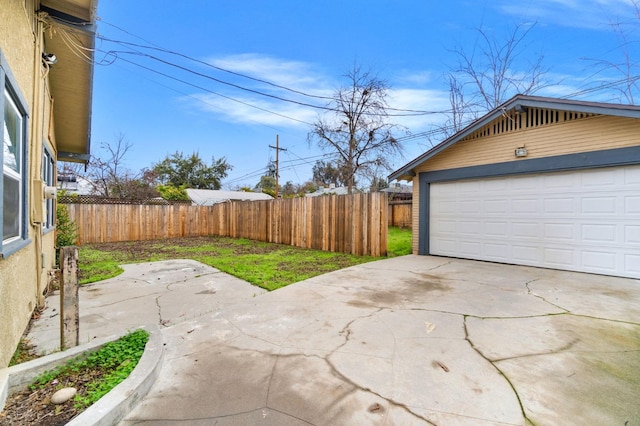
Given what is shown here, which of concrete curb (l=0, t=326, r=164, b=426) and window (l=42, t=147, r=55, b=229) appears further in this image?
window (l=42, t=147, r=55, b=229)

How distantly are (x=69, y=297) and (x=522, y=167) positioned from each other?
25.9 feet

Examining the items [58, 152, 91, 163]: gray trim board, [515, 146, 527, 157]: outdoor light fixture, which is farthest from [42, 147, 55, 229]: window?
[515, 146, 527, 157]: outdoor light fixture

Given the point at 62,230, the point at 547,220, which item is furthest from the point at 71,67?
the point at 547,220

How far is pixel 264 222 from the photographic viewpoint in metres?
11.8

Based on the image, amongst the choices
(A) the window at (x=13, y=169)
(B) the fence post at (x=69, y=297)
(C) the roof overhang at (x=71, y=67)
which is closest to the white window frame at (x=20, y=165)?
(A) the window at (x=13, y=169)

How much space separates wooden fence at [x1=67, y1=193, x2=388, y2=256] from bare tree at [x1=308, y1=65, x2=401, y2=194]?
6.70 meters

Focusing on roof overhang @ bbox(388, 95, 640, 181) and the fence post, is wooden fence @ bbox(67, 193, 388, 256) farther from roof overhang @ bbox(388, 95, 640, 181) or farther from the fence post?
the fence post

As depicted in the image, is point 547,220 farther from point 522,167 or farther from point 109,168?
point 109,168

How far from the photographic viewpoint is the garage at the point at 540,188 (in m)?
5.44

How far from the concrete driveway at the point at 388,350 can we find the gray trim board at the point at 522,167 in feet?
7.22

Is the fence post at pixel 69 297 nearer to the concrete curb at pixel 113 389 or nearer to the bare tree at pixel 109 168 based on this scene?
the concrete curb at pixel 113 389

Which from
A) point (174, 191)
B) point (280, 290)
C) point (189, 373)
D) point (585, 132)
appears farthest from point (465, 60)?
point (174, 191)

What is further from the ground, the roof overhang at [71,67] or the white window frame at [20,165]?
the roof overhang at [71,67]

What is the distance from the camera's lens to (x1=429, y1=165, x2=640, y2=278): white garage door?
Answer: 5.44 m
